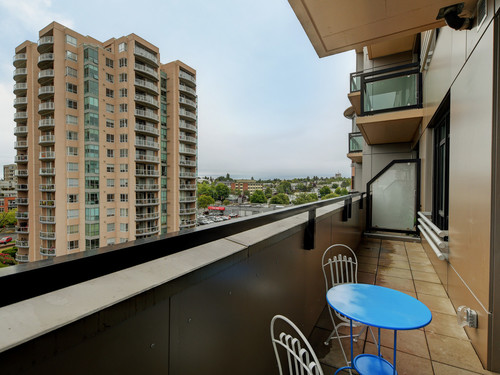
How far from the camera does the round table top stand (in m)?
1.67

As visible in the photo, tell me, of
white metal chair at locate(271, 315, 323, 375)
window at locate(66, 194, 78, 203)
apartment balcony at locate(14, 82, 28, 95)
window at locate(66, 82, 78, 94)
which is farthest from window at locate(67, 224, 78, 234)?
white metal chair at locate(271, 315, 323, 375)

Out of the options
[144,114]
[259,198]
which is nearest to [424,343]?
[259,198]

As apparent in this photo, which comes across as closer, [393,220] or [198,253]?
[198,253]

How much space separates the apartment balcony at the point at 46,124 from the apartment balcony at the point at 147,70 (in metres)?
12.1

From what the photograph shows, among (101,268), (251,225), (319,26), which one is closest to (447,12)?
(319,26)

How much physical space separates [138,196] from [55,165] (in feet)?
27.1

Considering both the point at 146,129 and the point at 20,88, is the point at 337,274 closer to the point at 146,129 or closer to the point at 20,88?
the point at 20,88

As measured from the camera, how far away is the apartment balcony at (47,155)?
1794cm

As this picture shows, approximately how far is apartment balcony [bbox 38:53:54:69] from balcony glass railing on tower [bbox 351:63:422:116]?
2620cm

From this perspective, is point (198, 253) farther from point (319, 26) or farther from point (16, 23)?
point (16, 23)

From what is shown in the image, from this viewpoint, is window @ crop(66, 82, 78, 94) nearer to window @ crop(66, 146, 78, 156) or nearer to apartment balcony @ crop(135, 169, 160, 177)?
window @ crop(66, 146, 78, 156)

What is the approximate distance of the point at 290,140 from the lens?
1965 inches

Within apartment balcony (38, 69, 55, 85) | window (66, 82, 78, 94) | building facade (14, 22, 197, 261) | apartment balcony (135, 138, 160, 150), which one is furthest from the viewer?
apartment balcony (135, 138, 160, 150)

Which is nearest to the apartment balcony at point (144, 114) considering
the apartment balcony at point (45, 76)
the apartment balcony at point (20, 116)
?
the apartment balcony at point (45, 76)
